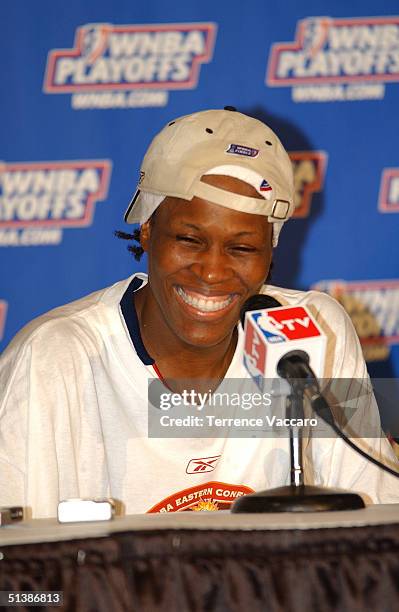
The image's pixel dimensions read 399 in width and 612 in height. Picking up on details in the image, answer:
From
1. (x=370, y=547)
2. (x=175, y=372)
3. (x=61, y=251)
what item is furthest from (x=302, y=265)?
(x=370, y=547)

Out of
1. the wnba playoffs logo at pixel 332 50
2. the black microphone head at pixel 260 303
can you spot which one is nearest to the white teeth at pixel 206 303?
the black microphone head at pixel 260 303

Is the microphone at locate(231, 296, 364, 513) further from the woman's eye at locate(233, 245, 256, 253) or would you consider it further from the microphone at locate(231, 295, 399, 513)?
the woman's eye at locate(233, 245, 256, 253)

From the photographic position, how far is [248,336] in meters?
1.79

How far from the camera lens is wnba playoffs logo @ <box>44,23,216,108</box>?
12.4 feet

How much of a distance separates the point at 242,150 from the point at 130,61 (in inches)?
66.4

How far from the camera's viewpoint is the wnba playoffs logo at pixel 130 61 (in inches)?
149

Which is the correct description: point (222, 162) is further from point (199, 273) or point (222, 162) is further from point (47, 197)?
point (47, 197)

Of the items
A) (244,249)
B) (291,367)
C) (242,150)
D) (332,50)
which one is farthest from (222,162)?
(332,50)

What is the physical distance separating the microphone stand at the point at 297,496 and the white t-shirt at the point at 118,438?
0.60 meters

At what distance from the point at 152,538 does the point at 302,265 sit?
2.67m

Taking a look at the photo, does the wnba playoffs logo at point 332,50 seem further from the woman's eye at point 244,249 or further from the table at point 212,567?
the table at point 212,567

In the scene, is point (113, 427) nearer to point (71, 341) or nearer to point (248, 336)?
point (71, 341)

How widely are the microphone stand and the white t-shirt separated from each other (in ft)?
1.96

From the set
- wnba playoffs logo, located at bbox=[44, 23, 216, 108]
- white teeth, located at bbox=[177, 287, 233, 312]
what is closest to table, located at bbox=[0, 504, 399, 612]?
white teeth, located at bbox=[177, 287, 233, 312]
